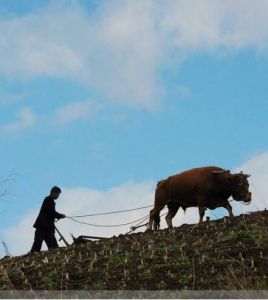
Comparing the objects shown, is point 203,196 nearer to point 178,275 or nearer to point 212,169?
point 212,169

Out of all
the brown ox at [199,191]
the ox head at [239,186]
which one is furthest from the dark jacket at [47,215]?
the ox head at [239,186]

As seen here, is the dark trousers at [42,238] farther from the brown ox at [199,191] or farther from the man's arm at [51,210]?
the brown ox at [199,191]

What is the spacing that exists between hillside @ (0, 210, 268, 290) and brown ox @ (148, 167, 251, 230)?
5789mm

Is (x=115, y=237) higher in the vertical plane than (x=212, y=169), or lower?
lower

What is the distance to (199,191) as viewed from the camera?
67.2ft

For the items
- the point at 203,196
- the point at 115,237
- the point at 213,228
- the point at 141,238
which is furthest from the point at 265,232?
the point at 203,196

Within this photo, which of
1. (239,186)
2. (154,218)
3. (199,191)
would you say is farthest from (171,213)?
(239,186)

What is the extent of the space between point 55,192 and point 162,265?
7.79 m

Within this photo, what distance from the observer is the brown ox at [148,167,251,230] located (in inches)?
801

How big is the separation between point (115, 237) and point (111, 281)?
637 cm

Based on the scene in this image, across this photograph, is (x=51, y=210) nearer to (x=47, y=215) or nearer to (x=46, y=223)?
(x=47, y=215)

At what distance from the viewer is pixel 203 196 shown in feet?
67.1

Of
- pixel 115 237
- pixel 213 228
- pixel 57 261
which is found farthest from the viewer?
pixel 115 237

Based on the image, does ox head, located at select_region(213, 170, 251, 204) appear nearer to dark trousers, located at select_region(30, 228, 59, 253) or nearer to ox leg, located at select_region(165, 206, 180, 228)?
ox leg, located at select_region(165, 206, 180, 228)
